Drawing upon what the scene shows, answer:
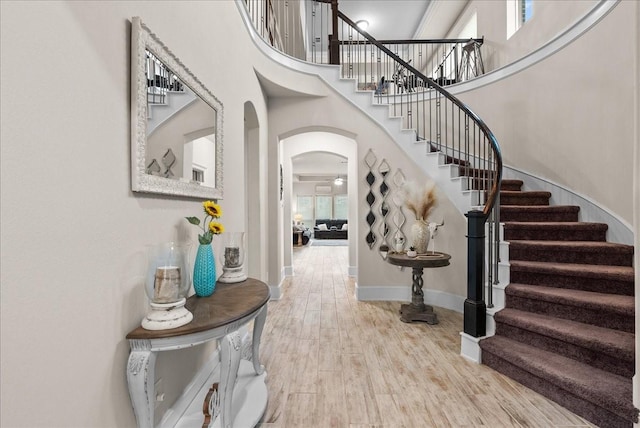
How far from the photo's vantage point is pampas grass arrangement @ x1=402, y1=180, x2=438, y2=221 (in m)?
3.28

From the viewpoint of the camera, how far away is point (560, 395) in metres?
1.90

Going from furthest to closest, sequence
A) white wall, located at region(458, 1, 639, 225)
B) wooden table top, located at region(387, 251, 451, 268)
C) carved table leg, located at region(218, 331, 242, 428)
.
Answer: wooden table top, located at region(387, 251, 451, 268)
white wall, located at region(458, 1, 639, 225)
carved table leg, located at region(218, 331, 242, 428)

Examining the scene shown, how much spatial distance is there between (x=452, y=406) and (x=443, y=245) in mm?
2250

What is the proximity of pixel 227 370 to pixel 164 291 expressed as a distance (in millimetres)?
473

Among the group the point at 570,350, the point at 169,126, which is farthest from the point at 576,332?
the point at 169,126

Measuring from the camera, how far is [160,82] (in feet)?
4.85

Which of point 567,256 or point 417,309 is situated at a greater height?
point 567,256

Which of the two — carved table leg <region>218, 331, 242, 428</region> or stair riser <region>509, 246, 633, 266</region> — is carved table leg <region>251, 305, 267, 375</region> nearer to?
carved table leg <region>218, 331, 242, 428</region>

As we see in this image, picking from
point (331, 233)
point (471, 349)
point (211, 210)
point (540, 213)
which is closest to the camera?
point (211, 210)

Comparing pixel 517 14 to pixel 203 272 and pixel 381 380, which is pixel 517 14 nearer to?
pixel 381 380

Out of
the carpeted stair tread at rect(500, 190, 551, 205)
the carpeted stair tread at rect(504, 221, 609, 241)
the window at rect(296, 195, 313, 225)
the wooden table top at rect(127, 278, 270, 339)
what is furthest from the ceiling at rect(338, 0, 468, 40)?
the window at rect(296, 195, 313, 225)

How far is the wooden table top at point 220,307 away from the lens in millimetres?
1209

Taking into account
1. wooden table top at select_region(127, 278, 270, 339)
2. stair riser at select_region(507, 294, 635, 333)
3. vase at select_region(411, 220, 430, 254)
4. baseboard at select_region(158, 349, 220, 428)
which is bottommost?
baseboard at select_region(158, 349, 220, 428)

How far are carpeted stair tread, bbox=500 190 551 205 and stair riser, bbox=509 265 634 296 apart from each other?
54.2 inches
